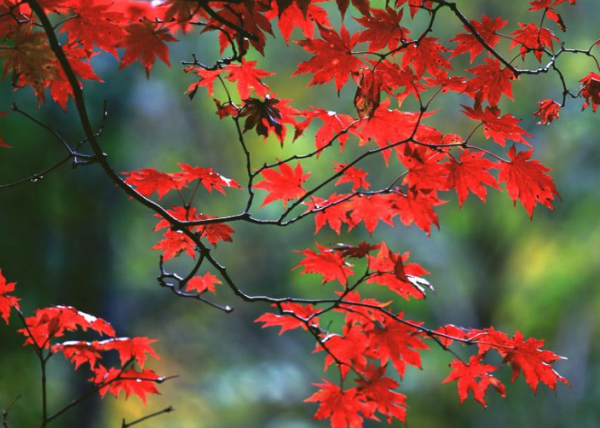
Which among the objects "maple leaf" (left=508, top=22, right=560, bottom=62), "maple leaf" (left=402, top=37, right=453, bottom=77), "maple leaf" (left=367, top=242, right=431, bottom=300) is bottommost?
"maple leaf" (left=367, top=242, right=431, bottom=300)

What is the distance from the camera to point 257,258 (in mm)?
7738

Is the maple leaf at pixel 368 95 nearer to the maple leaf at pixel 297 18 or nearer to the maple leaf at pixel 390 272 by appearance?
the maple leaf at pixel 297 18

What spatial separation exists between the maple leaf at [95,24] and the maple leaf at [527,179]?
1.03m

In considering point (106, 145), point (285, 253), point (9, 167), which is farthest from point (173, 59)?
point (285, 253)

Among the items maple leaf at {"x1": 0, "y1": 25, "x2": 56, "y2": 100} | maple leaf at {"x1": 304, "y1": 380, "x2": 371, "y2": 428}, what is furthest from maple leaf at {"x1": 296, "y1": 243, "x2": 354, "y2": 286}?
maple leaf at {"x1": 0, "y1": 25, "x2": 56, "y2": 100}

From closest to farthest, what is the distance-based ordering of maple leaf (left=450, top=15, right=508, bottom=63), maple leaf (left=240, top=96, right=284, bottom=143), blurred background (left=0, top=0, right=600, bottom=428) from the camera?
maple leaf (left=240, top=96, right=284, bottom=143)
maple leaf (left=450, top=15, right=508, bottom=63)
blurred background (left=0, top=0, right=600, bottom=428)

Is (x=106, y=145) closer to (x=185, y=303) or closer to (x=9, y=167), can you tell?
(x=9, y=167)

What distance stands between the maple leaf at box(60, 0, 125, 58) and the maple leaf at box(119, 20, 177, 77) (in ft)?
0.36

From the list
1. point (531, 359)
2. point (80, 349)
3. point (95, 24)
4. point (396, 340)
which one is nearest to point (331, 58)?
point (95, 24)

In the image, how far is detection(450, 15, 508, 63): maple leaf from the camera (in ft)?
5.15

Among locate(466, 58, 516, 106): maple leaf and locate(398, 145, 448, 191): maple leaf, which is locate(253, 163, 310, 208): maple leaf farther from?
locate(466, 58, 516, 106): maple leaf

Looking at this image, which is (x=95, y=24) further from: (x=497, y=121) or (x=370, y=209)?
(x=497, y=121)

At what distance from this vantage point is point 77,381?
527 cm

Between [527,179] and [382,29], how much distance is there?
0.55m
